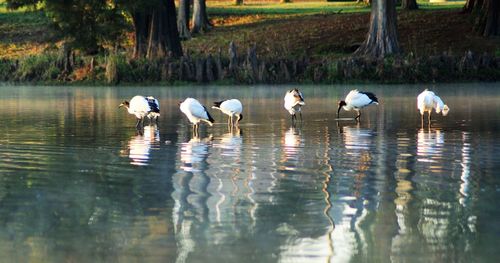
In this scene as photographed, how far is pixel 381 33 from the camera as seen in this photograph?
47375 mm

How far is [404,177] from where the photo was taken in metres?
14.7

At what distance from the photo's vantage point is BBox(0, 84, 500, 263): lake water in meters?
10.3

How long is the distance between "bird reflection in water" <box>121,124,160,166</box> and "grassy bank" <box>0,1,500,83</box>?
19.4 m

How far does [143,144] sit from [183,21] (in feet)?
136

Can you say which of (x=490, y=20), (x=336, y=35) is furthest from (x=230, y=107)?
(x=336, y=35)

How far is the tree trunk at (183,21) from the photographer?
60.0 m

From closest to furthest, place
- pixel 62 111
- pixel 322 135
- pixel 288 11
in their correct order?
pixel 322 135 → pixel 62 111 → pixel 288 11

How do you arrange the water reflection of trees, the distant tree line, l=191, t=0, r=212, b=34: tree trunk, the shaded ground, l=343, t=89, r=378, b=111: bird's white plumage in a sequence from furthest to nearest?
l=191, t=0, r=212, b=34: tree trunk
the shaded ground
the distant tree line
l=343, t=89, r=378, b=111: bird's white plumage
the water reflection of trees

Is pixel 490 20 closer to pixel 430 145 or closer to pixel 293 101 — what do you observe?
pixel 293 101

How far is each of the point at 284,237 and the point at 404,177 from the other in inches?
174

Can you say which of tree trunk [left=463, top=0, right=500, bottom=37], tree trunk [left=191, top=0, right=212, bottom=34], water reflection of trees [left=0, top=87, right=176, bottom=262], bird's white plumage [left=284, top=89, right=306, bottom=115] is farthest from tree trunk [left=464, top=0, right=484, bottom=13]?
water reflection of trees [left=0, top=87, right=176, bottom=262]

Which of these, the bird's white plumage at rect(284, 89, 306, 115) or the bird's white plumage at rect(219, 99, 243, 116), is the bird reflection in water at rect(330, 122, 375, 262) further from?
the bird's white plumage at rect(284, 89, 306, 115)

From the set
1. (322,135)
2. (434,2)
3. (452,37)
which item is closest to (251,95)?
(322,135)

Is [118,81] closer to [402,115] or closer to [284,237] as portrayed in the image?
[402,115]
